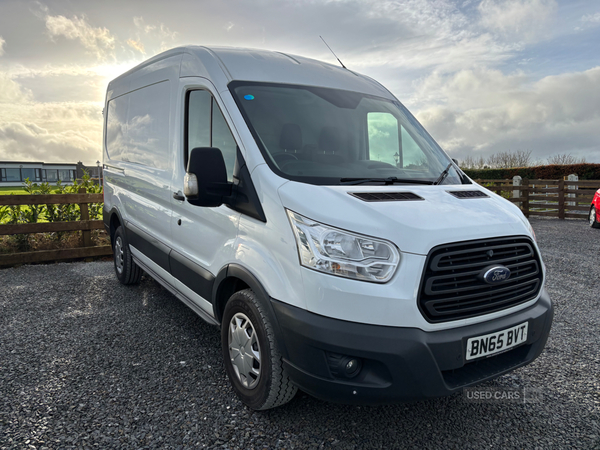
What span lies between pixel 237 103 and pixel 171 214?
130 cm

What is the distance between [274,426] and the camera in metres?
2.67

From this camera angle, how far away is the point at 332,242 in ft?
7.38

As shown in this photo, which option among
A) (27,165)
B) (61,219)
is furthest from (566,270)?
(27,165)

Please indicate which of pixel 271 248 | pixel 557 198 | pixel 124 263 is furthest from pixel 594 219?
pixel 271 248

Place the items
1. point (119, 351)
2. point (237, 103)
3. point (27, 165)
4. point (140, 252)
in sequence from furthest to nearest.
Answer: point (27, 165) → point (140, 252) → point (119, 351) → point (237, 103)

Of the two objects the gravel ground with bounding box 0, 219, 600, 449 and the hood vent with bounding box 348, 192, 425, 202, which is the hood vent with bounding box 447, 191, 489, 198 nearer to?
the hood vent with bounding box 348, 192, 425, 202

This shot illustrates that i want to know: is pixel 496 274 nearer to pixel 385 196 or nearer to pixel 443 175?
pixel 385 196

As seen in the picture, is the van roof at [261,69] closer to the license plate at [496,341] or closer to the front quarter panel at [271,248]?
the front quarter panel at [271,248]

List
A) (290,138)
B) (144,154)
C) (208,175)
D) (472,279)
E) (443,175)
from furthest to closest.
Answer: (144,154), (443,175), (290,138), (208,175), (472,279)

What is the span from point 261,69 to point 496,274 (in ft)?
7.05

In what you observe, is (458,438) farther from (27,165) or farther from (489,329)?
(27,165)

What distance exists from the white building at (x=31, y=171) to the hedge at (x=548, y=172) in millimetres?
58071

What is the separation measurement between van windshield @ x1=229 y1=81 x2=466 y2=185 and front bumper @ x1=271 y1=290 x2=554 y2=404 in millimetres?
881
